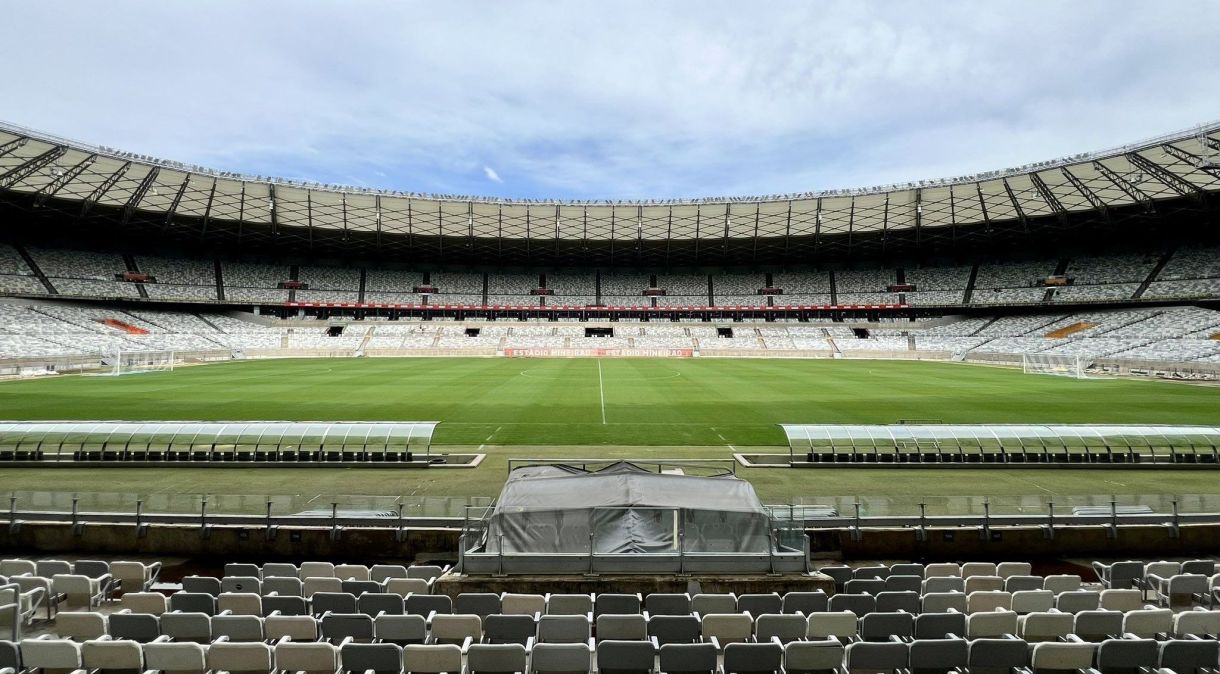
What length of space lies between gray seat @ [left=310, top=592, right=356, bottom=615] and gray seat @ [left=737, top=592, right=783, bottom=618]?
471 centimetres

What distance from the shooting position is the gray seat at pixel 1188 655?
583 centimetres

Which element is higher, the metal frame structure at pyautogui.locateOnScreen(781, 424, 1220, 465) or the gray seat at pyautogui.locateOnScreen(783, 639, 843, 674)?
the metal frame structure at pyautogui.locateOnScreen(781, 424, 1220, 465)

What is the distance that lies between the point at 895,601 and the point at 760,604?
169 cm

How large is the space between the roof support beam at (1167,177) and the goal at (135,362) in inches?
3403

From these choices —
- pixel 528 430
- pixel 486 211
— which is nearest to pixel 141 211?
pixel 486 211

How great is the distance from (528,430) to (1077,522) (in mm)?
17896

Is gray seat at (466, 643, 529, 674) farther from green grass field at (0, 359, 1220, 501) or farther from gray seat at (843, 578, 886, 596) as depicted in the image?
green grass field at (0, 359, 1220, 501)

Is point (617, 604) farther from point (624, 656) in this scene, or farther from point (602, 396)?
point (602, 396)

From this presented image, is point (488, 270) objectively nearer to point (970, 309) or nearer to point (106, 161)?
point (106, 161)

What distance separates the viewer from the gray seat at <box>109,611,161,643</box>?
21.9ft

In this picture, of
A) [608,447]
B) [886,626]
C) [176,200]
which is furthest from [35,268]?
[886,626]

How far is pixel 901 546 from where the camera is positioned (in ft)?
38.3

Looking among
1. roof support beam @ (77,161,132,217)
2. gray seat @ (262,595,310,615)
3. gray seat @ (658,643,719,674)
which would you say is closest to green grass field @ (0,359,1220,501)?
gray seat @ (262,595,310,615)

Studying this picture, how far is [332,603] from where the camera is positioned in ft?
24.5
